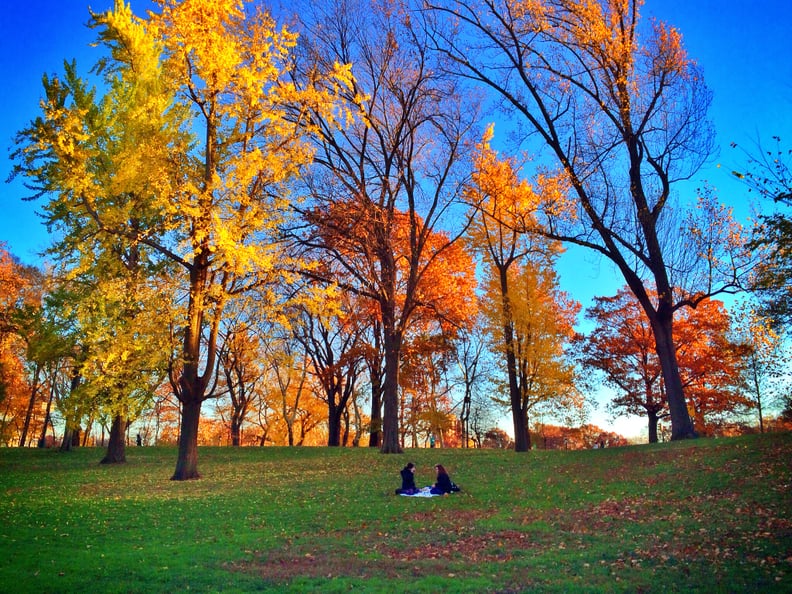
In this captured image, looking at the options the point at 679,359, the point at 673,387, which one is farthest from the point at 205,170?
the point at 679,359

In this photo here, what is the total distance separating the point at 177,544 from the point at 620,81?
66.1ft

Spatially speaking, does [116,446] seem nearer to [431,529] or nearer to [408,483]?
[408,483]

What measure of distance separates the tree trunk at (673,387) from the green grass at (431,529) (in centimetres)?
133

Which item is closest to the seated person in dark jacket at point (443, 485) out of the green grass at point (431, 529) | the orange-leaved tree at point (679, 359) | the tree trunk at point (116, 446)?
the green grass at point (431, 529)

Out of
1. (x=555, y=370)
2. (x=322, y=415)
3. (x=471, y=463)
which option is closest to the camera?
(x=471, y=463)

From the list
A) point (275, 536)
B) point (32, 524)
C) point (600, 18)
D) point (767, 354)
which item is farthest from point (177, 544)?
point (767, 354)

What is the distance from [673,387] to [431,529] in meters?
11.9

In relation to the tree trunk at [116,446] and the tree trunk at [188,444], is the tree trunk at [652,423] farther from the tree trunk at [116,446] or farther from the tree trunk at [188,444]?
the tree trunk at [116,446]

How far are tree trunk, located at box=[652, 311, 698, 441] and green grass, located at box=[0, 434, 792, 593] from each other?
133 centimetres

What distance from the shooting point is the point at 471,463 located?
2055 centimetres

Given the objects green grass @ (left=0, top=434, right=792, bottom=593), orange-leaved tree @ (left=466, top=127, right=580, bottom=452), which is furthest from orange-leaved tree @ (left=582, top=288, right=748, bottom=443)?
green grass @ (left=0, top=434, right=792, bottom=593)

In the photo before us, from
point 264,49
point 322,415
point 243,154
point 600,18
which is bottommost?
point 322,415

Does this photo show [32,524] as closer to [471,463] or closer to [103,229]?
[103,229]

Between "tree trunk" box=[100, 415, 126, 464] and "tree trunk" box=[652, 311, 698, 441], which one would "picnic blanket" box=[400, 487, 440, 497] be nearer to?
"tree trunk" box=[652, 311, 698, 441]
